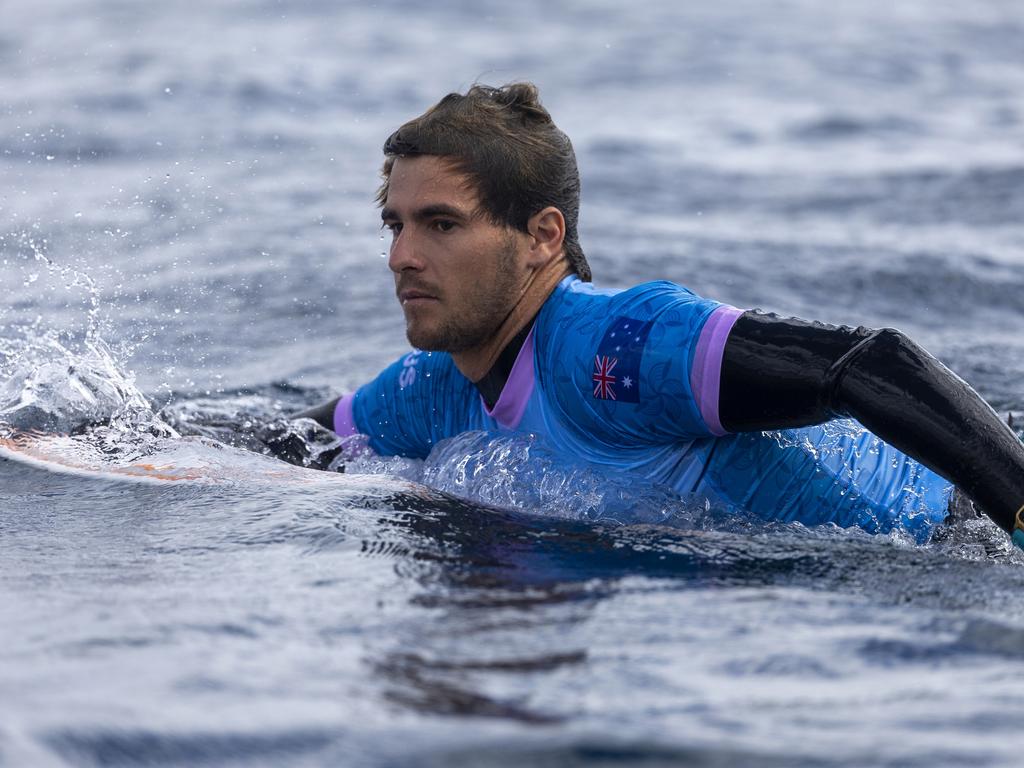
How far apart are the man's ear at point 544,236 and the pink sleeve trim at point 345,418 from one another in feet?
4.20

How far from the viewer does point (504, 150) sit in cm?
464

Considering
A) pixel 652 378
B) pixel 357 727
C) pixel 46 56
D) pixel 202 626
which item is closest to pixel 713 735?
pixel 357 727

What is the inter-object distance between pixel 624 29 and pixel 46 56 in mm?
7434

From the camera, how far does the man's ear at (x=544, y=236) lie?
4.67 metres

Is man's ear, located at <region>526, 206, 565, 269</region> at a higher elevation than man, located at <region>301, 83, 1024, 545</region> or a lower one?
higher

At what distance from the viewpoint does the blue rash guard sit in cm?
399

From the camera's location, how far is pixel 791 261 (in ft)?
31.5

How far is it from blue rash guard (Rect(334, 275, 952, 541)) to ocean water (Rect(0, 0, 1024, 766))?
114 millimetres

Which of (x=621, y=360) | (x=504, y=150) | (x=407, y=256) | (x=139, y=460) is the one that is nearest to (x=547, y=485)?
(x=621, y=360)

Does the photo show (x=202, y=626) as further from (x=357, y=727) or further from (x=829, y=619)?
(x=829, y=619)

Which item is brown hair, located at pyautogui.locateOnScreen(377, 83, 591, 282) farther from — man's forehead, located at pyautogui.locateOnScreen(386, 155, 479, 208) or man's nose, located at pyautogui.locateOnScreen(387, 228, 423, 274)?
man's nose, located at pyautogui.locateOnScreen(387, 228, 423, 274)

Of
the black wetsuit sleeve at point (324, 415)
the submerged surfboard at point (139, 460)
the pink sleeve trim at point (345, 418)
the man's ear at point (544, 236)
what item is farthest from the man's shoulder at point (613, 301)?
the black wetsuit sleeve at point (324, 415)

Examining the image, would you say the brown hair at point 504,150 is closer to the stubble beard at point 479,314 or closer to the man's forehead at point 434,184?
the man's forehead at point 434,184

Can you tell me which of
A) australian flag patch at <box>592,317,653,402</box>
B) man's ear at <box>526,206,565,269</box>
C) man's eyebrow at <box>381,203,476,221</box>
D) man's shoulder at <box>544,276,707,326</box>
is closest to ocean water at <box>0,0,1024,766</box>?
australian flag patch at <box>592,317,653,402</box>
